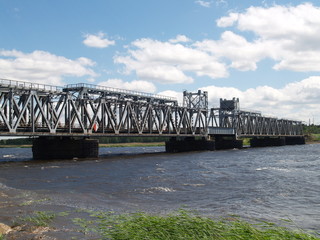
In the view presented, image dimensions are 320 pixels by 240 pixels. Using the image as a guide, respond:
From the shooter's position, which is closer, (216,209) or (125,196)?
(216,209)

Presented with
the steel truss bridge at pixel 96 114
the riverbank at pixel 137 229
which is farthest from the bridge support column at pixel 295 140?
the riverbank at pixel 137 229

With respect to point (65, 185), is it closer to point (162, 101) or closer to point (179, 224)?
point (179, 224)

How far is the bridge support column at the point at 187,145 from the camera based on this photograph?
10288cm

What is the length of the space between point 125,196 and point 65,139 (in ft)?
Answer: 139

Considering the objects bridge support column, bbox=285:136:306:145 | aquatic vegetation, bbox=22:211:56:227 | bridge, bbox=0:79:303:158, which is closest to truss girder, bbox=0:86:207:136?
bridge, bbox=0:79:303:158

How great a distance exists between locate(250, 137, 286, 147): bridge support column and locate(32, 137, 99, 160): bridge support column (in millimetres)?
100454

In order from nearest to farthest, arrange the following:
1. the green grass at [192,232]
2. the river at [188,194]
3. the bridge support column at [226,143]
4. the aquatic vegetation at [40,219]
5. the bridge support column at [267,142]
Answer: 1. the green grass at [192,232]
2. the aquatic vegetation at [40,219]
3. the river at [188,194]
4. the bridge support column at [226,143]
5. the bridge support column at [267,142]

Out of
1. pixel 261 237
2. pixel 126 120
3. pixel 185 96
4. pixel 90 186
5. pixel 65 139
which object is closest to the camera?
pixel 261 237

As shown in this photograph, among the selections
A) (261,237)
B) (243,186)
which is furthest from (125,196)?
(261,237)

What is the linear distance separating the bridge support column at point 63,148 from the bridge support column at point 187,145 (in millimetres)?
39143

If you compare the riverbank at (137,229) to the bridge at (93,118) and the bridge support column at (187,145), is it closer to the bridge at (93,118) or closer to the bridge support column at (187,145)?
the bridge at (93,118)

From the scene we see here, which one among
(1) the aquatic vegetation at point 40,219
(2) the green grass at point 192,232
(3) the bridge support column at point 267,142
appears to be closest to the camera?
(2) the green grass at point 192,232

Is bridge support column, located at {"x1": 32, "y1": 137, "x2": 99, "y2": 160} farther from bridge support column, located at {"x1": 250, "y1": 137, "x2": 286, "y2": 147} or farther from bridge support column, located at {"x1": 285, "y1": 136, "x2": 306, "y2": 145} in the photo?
bridge support column, located at {"x1": 285, "y1": 136, "x2": 306, "y2": 145}

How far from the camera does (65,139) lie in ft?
211
